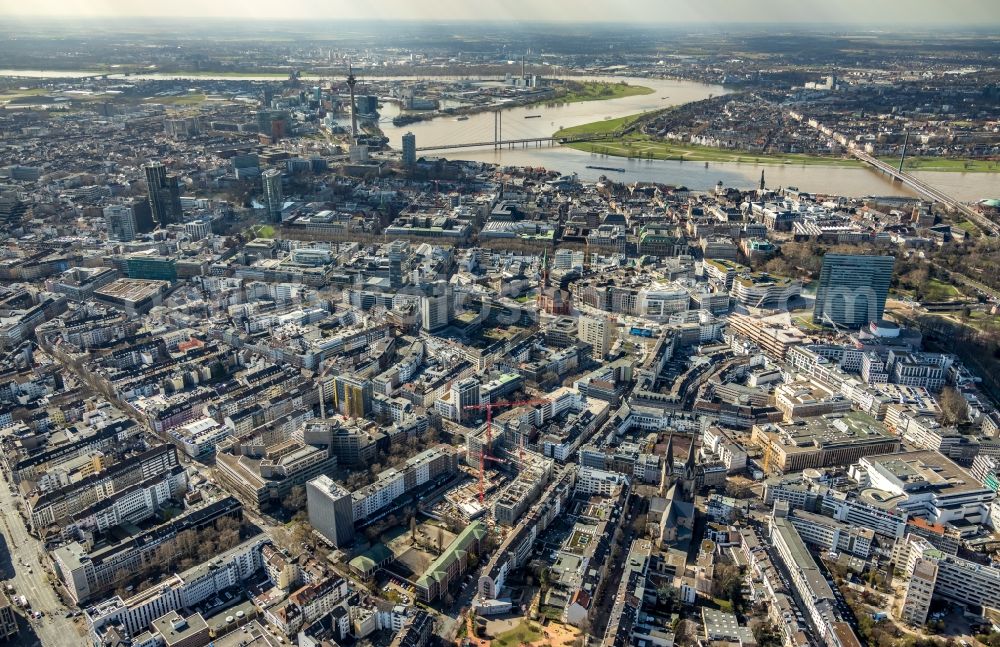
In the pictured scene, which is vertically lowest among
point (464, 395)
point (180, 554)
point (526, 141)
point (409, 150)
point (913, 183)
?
point (180, 554)

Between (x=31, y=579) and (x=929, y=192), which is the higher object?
(x=929, y=192)

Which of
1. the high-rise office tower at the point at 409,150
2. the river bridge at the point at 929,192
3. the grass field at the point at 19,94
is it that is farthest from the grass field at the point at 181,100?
the river bridge at the point at 929,192

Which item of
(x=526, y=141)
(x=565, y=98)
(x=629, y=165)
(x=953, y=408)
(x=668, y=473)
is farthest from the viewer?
(x=565, y=98)

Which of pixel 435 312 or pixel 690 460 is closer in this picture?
pixel 690 460

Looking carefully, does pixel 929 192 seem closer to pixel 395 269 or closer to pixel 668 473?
pixel 395 269

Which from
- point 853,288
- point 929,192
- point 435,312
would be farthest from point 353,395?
point 929,192

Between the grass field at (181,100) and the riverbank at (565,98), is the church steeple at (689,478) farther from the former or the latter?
the grass field at (181,100)

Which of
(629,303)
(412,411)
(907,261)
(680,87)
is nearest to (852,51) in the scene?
(680,87)

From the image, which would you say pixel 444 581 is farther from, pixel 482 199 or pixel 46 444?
pixel 482 199
